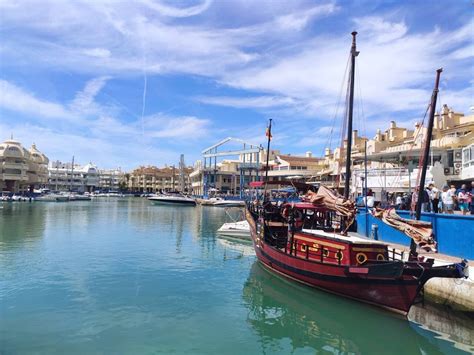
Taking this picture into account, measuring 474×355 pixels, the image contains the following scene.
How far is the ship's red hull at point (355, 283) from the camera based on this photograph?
38.7 feet

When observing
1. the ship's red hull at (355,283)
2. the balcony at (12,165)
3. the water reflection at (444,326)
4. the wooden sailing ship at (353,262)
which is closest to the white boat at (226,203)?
the wooden sailing ship at (353,262)

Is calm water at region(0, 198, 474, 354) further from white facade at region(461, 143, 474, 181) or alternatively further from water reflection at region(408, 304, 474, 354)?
white facade at region(461, 143, 474, 181)

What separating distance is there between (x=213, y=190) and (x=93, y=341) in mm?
87122

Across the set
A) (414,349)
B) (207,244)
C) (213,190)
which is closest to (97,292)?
(414,349)

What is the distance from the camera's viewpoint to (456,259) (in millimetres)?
14555

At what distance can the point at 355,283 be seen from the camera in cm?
1290

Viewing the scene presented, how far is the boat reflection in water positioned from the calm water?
0.10 feet

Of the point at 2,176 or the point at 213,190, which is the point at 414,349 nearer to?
the point at 213,190

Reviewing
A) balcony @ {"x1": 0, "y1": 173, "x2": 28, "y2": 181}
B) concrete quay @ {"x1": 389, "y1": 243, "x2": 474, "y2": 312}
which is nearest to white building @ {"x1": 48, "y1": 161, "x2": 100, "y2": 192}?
balcony @ {"x1": 0, "y1": 173, "x2": 28, "y2": 181}

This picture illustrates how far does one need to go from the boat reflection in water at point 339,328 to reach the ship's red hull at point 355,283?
0.41 meters

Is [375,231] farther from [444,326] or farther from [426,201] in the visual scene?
[444,326]

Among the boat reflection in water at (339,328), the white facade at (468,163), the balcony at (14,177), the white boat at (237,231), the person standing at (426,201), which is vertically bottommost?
the boat reflection in water at (339,328)

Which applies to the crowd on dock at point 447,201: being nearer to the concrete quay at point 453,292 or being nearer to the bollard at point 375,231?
the bollard at point 375,231

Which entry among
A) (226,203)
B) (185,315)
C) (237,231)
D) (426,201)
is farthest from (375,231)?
(226,203)
